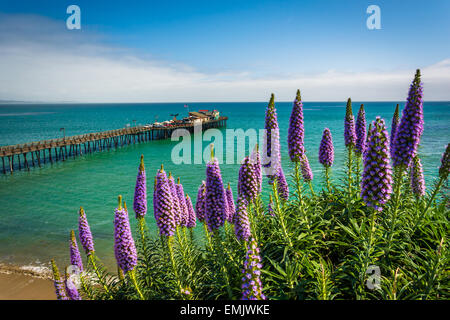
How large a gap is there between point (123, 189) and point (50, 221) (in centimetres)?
1238

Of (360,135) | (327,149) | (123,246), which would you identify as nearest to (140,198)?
(123,246)

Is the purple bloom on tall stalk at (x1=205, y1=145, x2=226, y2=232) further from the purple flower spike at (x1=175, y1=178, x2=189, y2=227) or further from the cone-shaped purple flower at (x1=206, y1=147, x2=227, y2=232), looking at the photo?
the purple flower spike at (x1=175, y1=178, x2=189, y2=227)

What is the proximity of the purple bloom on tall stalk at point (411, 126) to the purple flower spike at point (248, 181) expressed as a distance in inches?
130

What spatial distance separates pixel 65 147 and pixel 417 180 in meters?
71.8

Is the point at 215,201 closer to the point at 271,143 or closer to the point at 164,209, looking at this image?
the point at 164,209

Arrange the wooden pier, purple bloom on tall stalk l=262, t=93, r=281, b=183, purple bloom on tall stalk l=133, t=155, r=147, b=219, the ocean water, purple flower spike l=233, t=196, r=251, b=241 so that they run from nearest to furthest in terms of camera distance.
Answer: purple flower spike l=233, t=196, r=251, b=241 < purple bloom on tall stalk l=262, t=93, r=281, b=183 < purple bloom on tall stalk l=133, t=155, r=147, b=219 < the ocean water < the wooden pier

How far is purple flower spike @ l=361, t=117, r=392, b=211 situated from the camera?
5209mm

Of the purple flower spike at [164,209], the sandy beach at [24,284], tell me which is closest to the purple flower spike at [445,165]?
the purple flower spike at [164,209]

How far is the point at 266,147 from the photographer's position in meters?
6.93

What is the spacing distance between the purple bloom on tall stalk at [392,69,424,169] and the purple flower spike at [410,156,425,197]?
2053 mm

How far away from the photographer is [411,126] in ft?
19.1

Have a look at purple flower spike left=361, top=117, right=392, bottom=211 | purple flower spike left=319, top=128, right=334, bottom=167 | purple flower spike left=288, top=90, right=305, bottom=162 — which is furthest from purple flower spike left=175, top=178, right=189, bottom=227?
purple flower spike left=361, top=117, right=392, bottom=211
